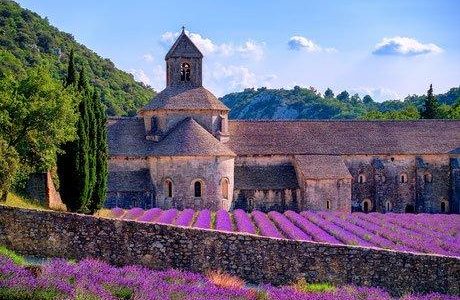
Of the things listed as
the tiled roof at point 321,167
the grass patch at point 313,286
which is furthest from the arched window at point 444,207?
the grass patch at point 313,286

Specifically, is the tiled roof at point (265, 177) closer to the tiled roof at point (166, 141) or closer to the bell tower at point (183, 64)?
the tiled roof at point (166, 141)

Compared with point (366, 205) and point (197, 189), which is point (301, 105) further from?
point (197, 189)

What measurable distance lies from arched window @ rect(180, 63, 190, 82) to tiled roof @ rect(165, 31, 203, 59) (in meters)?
0.98

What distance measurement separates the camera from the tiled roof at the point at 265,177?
48.7m

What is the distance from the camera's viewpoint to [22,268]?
47.1 feet

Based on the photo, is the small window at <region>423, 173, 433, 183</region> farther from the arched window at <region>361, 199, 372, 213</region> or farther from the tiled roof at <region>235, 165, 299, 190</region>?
the tiled roof at <region>235, 165, 299, 190</region>

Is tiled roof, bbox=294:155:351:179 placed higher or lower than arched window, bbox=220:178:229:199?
higher

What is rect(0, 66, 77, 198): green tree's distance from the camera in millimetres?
29984

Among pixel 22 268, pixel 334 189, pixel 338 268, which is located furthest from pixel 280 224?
pixel 22 268

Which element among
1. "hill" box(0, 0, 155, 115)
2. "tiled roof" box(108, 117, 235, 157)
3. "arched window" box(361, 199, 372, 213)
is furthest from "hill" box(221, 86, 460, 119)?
"tiled roof" box(108, 117, 235, 157)

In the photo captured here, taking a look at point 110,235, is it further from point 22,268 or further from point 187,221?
point 187,221

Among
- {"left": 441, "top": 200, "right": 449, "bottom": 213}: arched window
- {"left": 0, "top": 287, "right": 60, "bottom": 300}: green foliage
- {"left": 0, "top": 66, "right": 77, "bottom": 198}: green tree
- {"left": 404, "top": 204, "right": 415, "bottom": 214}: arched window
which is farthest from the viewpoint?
{"left": 441, "top": 200, "right": 449, "bottom": 213}: arched window

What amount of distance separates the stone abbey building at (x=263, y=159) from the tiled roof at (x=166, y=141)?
0.28 feet

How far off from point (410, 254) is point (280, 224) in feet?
56.9
